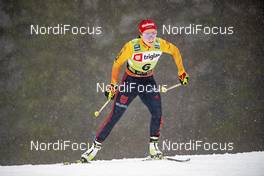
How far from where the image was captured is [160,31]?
26.5 feet

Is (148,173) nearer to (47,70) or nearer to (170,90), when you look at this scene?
(170,90)

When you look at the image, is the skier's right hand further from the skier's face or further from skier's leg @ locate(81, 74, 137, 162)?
the skier's face

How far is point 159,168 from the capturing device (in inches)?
289

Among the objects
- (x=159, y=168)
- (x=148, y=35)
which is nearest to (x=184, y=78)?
(x=148, y=35)

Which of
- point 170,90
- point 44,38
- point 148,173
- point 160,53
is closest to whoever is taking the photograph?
point 148,173

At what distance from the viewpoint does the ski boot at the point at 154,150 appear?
7.86 m

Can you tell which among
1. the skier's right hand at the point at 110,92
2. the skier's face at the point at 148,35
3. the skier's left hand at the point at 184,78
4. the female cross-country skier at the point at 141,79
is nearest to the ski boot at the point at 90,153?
the female cross-country skier at the point at 141,79

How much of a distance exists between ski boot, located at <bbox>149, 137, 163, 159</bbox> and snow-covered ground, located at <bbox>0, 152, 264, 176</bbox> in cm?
16

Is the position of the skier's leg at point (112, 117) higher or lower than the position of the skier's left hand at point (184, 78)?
lower

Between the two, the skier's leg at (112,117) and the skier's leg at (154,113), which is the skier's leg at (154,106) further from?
the skier's leg at (112,117)

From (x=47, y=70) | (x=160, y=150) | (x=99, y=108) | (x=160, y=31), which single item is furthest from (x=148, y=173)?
(x=47, y=70)

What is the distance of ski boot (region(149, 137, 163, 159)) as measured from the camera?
309 inches

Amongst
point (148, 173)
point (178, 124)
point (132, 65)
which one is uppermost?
point (132, 65)

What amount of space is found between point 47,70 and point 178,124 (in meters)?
1.89
